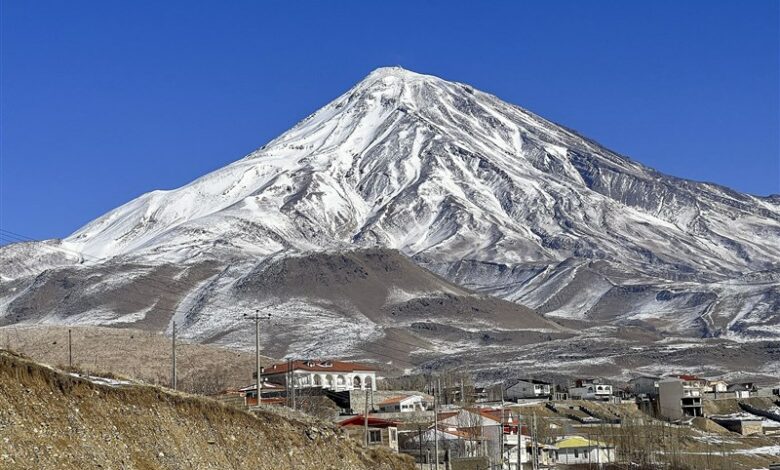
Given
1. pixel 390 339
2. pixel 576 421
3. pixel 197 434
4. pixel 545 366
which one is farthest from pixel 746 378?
pixel 197 434

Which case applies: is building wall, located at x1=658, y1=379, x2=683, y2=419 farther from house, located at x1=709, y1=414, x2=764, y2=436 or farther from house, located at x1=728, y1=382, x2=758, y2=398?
house, located at x1=728, y1=382, x2=758, y2=398

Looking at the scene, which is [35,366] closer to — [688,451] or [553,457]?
[553,457]

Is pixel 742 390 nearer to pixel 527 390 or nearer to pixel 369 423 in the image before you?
pixel 527 390

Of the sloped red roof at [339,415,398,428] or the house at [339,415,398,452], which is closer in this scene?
the house at [339,415,398,452]

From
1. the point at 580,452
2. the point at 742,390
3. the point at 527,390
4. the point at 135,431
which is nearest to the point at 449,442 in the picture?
the point at 580,452

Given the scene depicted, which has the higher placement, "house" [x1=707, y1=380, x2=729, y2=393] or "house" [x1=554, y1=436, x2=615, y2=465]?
"house" [x1=707, y1=380, x2=729, y2=393]

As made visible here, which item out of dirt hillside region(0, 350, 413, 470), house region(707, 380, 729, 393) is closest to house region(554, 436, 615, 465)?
dirt hillside region(0, 350, 413, 470)

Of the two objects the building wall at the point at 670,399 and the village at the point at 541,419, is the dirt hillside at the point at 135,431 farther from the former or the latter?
the building wall at the point at 670,399
